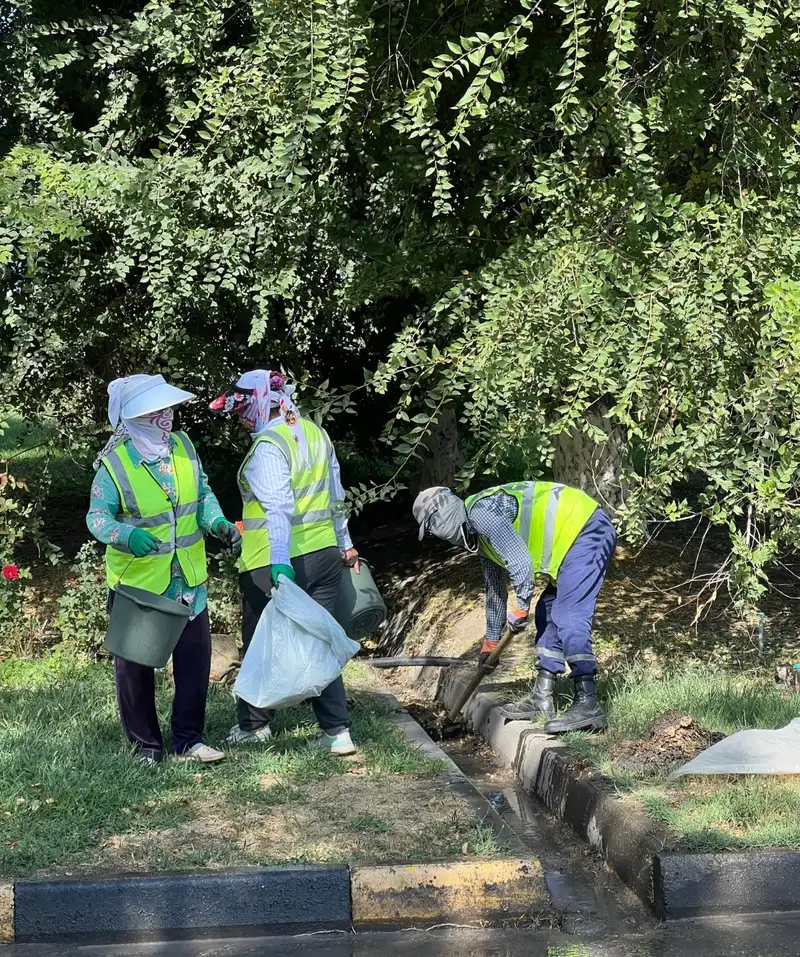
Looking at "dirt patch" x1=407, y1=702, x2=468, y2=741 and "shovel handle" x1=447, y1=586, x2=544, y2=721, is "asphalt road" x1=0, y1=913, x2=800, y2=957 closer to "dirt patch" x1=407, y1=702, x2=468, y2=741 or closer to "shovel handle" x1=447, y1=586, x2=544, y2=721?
"shovel handle" x1=447, y1=586, x2=544, y2=721

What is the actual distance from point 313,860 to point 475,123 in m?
4.69

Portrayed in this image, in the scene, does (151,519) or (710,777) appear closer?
(710,777)

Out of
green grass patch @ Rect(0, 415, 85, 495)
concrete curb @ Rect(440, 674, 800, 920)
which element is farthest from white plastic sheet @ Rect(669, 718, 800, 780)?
green grass patch @ Rect(0, 415, 85, 495)

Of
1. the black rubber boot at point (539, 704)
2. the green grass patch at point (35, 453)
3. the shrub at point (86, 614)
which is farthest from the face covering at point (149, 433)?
the shrub at point (86, 614)

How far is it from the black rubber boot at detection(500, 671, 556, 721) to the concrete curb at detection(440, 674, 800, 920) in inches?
32.5

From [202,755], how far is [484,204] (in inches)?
Answer: 156

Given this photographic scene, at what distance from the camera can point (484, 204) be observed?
806 centimetres

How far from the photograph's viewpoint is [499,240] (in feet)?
27.6

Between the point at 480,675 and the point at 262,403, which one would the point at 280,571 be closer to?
the point at 262,403

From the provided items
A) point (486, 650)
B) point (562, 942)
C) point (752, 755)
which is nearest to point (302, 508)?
point (486, 650)

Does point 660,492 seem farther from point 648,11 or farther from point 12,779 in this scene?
point 12,779

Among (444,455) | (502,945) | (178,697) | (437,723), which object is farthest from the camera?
(444,455)

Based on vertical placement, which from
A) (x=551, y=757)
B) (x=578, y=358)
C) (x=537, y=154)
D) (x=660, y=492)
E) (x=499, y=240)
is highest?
(x=537, y=154)

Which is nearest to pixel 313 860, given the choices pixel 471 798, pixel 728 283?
pixel 471 798
